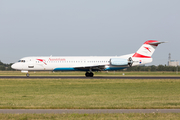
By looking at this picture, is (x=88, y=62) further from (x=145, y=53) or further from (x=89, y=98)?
(x=89, y=98)

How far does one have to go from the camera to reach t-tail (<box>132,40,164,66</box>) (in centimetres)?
4741

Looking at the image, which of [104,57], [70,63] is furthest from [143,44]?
[70,63]

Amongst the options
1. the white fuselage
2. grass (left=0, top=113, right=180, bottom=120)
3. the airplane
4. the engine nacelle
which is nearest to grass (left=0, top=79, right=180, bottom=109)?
grass (left=0, top=113, right=180, bottom=120)

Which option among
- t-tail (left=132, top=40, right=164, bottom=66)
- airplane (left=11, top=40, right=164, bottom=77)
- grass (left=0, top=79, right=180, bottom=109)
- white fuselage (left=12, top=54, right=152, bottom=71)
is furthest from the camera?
t-tail (left=132, top=40, right=164, bottom=66)

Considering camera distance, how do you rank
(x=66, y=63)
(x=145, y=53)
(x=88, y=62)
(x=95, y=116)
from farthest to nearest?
(x=145, y=53) → (x=88, y=62) → (x=66, y=63) → (x=95, y=116)

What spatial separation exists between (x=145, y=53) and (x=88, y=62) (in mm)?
11089

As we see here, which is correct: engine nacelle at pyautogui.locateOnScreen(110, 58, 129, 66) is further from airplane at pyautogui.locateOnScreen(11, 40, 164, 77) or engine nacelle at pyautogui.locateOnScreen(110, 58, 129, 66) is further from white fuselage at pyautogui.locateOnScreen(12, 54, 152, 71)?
white fuselage at pyautogui.locateOnScreen(12, 54, 152, 71)

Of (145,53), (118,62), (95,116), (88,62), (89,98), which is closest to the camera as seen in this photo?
(95,116)

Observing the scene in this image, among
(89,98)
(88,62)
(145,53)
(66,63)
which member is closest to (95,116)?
(89,98)

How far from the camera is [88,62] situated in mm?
47438

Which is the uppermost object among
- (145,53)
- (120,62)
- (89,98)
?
(145,53)

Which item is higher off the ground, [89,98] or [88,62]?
[88,62]

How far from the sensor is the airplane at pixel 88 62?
4644 cm

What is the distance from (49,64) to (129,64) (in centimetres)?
1507
